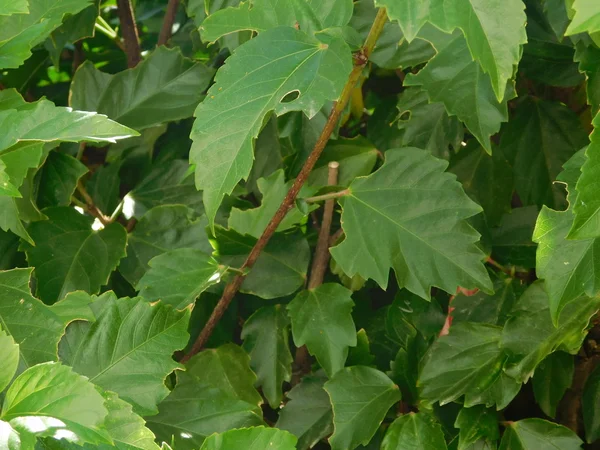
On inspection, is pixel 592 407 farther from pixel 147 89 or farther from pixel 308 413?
pixel 147 89

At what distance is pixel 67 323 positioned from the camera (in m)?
0.77

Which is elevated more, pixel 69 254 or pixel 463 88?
pixel 463 88

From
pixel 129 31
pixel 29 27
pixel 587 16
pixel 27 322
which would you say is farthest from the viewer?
pixel 129 31

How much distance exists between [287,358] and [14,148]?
16.0 inches

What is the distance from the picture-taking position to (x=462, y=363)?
85cm

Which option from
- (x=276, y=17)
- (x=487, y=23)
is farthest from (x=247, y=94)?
(x=487, y=23)

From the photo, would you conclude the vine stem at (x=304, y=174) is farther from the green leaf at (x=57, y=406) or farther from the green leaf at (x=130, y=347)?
the green leaf at (x=57, y=406)

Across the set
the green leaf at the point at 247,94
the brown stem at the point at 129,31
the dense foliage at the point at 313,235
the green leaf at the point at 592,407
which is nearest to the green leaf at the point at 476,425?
the dense foliage at the point at 313,235

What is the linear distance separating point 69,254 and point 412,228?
1.46ft

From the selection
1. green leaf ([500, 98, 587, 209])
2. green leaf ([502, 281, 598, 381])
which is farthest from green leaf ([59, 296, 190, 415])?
green leaf ([500, 98, 587, 209])

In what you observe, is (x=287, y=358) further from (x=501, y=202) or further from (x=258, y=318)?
(x=501, y=202)

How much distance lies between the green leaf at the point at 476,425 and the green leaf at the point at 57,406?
41 cm

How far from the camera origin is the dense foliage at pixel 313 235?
70 centimetres

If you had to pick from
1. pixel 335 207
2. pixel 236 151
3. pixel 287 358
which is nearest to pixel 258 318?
pixel 287 358
